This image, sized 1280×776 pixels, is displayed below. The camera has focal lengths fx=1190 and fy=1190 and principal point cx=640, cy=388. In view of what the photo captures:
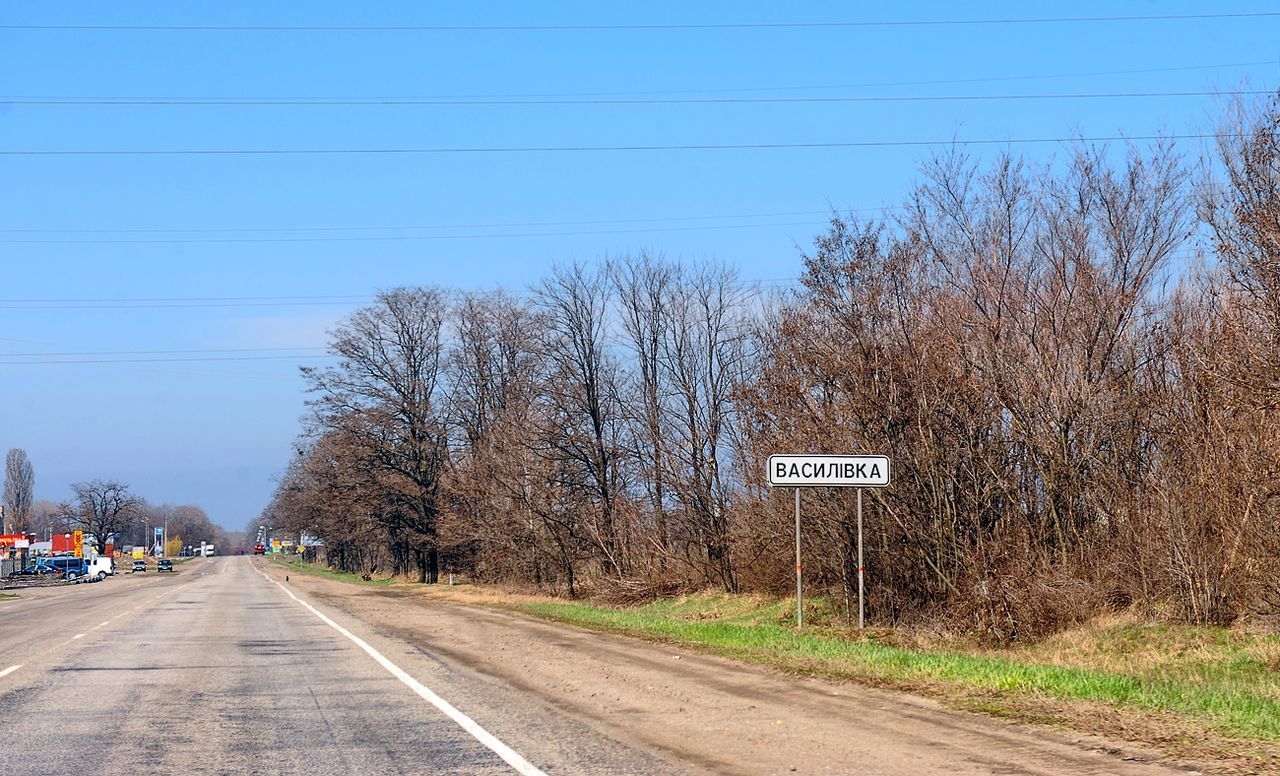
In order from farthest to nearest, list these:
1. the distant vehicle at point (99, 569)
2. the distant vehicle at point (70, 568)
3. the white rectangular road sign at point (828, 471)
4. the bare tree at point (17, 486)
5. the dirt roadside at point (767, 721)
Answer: the bare tree at point (17, 486) → the distant vehicle at point (99, 569) → the distant vehicle at point (70, 568) → the white rectangular road sign at point (828, 471) → the dirt roadside at point (767, 721)

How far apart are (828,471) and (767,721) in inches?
378

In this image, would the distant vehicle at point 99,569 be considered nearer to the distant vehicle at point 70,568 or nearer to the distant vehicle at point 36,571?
the distant vehicle at point 70,568

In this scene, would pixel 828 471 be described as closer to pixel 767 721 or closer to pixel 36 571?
pixel 767 721

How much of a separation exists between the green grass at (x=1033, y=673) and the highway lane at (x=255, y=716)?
14.4 feet

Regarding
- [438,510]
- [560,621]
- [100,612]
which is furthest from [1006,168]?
[438,510]

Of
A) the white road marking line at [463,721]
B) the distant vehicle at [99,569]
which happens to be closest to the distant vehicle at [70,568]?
the distant vehicle at [99,569]

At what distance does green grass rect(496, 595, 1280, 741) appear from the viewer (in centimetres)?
1064

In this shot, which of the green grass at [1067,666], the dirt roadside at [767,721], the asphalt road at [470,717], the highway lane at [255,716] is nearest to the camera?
the dirt roadside at [767,721]

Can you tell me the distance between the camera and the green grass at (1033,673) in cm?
1064

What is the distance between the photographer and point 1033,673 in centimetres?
1311

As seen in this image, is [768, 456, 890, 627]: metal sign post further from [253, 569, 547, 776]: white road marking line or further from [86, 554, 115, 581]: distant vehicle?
[86, 554, 115, 581]: distant vehicle

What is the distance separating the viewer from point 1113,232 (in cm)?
2716

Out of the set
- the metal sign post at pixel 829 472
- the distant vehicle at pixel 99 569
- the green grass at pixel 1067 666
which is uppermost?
the metal sign post at pixel 829 472

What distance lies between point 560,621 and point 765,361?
8163 mm
